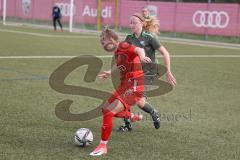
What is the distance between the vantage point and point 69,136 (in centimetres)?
709

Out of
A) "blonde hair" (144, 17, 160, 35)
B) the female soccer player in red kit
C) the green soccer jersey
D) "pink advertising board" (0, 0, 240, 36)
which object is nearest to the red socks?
the female soccer player in red kit

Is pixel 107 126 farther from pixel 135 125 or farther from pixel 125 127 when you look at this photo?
pixel 135 125

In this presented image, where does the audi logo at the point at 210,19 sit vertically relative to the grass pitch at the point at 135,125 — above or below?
above

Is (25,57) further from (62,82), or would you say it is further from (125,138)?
(125,138)

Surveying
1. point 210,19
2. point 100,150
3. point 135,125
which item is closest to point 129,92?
point 100,150

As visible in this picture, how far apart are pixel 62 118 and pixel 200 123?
2.18 meters

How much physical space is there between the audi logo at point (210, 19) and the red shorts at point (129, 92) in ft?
85.9

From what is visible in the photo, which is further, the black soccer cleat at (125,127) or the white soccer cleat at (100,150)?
the black soccer cleat at (125,127)

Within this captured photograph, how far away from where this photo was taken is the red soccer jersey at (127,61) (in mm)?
6645

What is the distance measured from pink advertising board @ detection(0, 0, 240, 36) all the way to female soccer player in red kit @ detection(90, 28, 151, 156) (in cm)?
2594

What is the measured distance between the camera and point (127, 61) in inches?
268

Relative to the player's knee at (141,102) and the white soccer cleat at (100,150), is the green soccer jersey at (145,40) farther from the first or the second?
the white soccer cleat at (100,150)

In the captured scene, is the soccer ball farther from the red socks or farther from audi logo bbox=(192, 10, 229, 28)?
audi logo bbox=(192, 10, 229, 28)

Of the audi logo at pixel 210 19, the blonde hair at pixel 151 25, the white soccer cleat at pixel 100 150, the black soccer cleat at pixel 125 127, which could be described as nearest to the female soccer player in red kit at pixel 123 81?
the white soccer cleat at pixel 100 150
